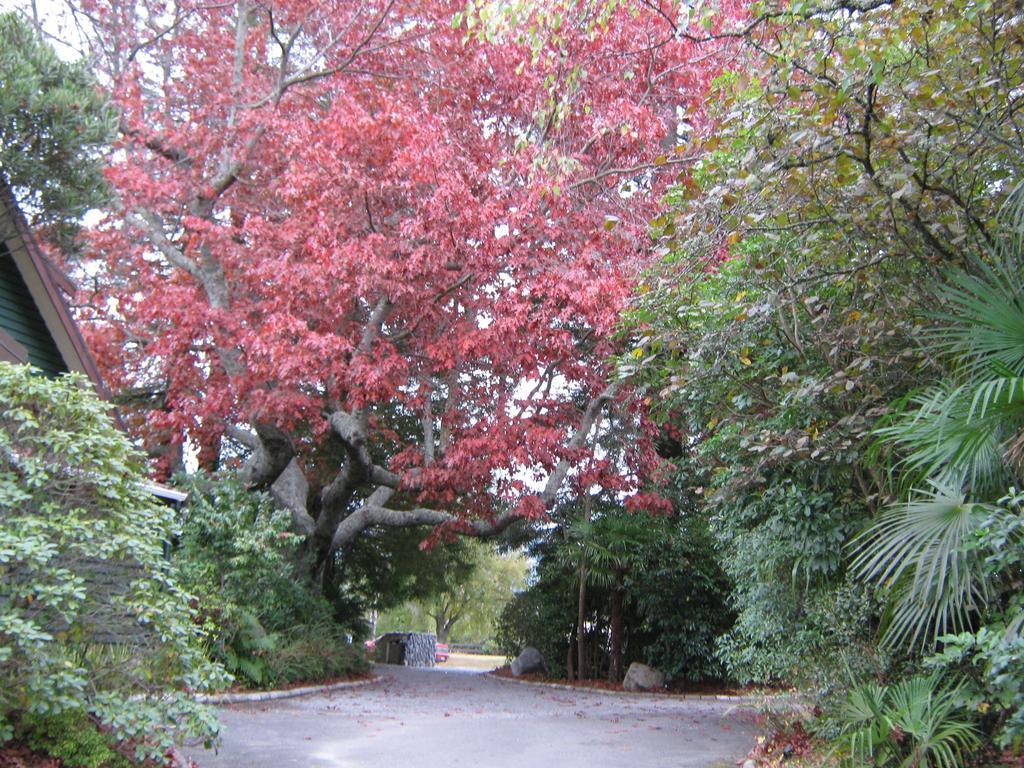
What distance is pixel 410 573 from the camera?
23000 millimetres

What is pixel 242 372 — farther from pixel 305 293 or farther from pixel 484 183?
pixel 484 183

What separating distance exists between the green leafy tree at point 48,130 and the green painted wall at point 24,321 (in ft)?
4.73

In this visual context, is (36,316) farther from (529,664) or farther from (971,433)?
(529,664)

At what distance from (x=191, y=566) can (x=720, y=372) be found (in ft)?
26.5

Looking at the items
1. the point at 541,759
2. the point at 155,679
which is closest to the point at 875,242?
the point at 541,759

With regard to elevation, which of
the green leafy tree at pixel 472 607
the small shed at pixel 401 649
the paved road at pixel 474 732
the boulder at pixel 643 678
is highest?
the green leafy tree at pixel 472 607

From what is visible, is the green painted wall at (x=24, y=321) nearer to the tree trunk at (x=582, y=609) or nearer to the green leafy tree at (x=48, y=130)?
the green leafy tree at (x=48, y=130)

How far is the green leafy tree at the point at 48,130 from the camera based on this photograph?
24.8 feet

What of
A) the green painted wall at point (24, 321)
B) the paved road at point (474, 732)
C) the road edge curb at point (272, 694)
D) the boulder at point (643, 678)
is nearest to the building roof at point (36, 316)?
the green painted wall at point (24, 321)

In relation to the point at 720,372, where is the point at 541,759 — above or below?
below

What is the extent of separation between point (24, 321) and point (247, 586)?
5242 mm

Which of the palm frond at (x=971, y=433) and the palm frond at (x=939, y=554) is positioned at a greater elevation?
the palm frond at (x=971, y=433)

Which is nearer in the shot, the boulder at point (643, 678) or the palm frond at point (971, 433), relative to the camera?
the palm frond at point (971, 433)

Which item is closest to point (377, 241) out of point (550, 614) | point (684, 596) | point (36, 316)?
point (36, 316)
